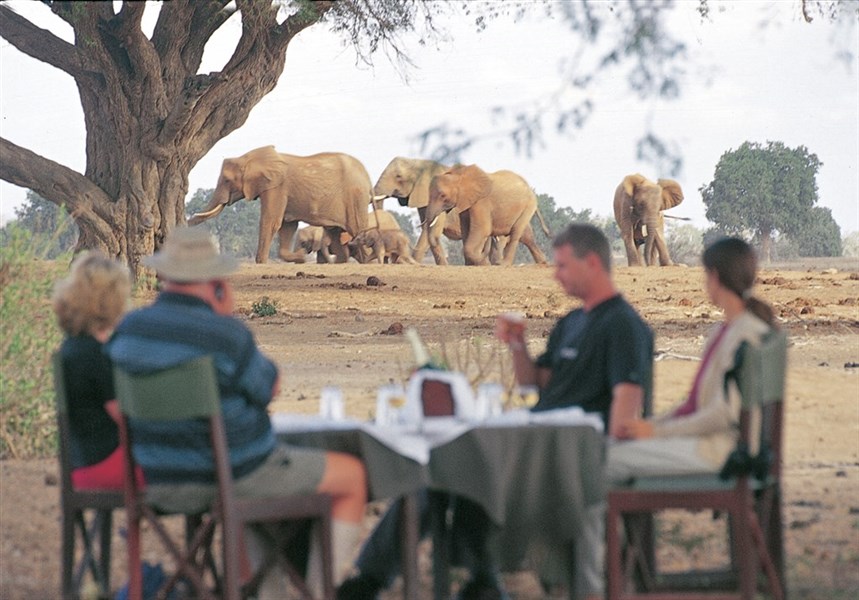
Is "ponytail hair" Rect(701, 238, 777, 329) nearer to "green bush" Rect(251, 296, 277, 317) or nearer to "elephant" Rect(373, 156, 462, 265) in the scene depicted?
"green bush" Rect(251, 296, 277, 317)

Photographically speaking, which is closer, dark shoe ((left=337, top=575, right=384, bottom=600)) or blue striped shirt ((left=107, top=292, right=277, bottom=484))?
blue striped shirt ((left=107, top=292, right=277, bottom=484))

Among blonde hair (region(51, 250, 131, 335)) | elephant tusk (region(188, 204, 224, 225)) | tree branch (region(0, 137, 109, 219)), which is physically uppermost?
tree branch (region(0, 137, 109, 219))

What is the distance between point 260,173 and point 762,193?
3812 cm

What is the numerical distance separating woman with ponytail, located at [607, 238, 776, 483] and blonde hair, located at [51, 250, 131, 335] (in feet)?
5.50

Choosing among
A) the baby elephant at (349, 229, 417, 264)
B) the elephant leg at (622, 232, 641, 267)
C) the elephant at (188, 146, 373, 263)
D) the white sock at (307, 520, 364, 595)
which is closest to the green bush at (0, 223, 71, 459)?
the white sock at (307, 520, 364, 595)

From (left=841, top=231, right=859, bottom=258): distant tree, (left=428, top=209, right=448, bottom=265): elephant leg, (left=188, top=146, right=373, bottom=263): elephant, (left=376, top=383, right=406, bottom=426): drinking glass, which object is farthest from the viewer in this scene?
(left=841, top=231, right=859, bottom=258): distant tree

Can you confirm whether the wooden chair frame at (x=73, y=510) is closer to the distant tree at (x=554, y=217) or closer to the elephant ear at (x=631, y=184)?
the elephant ear at (x=631, y=184)

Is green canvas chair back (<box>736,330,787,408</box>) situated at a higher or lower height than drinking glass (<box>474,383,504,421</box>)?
higher

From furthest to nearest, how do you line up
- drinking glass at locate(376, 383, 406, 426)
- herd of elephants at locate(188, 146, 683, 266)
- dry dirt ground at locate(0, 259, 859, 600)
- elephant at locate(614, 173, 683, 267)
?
elephant at locate(614, 173, 683, 267) → herd of elephants at locate(188, 146, 683, 266) → dry dirt ground at locate(0, 259, 859, 600) → drinking glass at locate(376, 383, 406, 426)

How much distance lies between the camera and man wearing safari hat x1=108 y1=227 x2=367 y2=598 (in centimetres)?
478

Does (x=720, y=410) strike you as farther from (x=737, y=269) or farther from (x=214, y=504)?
(x=214, y=504)

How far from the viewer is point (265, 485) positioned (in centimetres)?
491

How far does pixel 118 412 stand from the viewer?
5.23 m

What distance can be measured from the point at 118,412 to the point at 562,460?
140 centimetres
